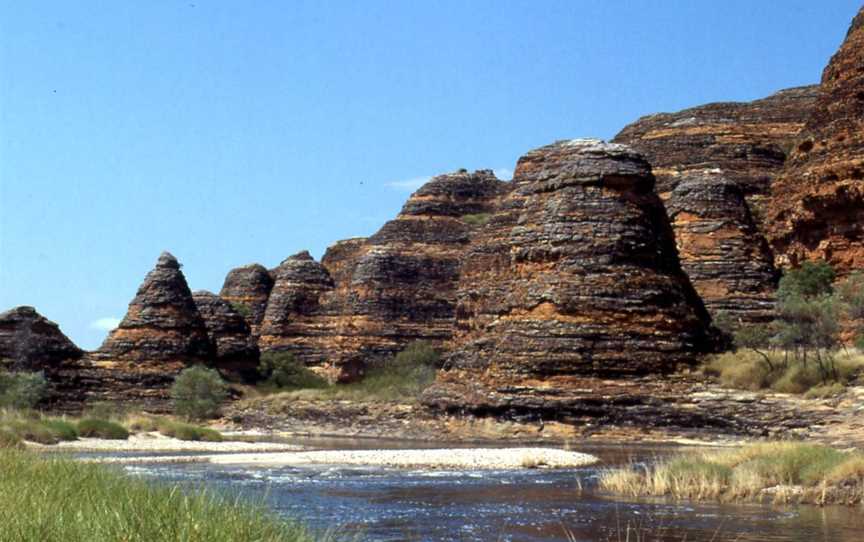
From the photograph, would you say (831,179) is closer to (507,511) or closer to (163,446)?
(163,446)

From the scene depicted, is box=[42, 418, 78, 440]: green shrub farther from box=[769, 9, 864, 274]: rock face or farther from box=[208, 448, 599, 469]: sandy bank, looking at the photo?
box=[769, 9, 864, 274]: rock face

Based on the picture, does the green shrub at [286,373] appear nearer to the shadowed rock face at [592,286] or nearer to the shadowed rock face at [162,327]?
the shadowed rock face at [162,327]

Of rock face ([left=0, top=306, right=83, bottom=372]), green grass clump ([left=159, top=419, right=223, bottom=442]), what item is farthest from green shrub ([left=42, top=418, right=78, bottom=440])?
rock face ([left=0, top=306, right=83, bottom=372])

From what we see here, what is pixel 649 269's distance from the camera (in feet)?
127

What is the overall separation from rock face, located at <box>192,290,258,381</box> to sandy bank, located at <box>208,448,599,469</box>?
102 ft

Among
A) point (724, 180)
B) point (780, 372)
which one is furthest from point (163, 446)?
point (724, 180)

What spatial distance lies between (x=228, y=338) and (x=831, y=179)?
108 feet

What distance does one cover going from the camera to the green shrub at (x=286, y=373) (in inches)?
2586

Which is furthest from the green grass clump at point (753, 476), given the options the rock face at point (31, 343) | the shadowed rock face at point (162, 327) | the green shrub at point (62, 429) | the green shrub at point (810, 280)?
the shadowed rock face at point (162, 327)

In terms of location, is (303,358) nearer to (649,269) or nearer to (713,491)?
(649,269)

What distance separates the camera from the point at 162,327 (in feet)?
188

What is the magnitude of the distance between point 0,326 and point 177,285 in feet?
27.0

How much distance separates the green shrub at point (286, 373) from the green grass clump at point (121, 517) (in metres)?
54.7

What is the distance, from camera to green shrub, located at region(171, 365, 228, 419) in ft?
173
